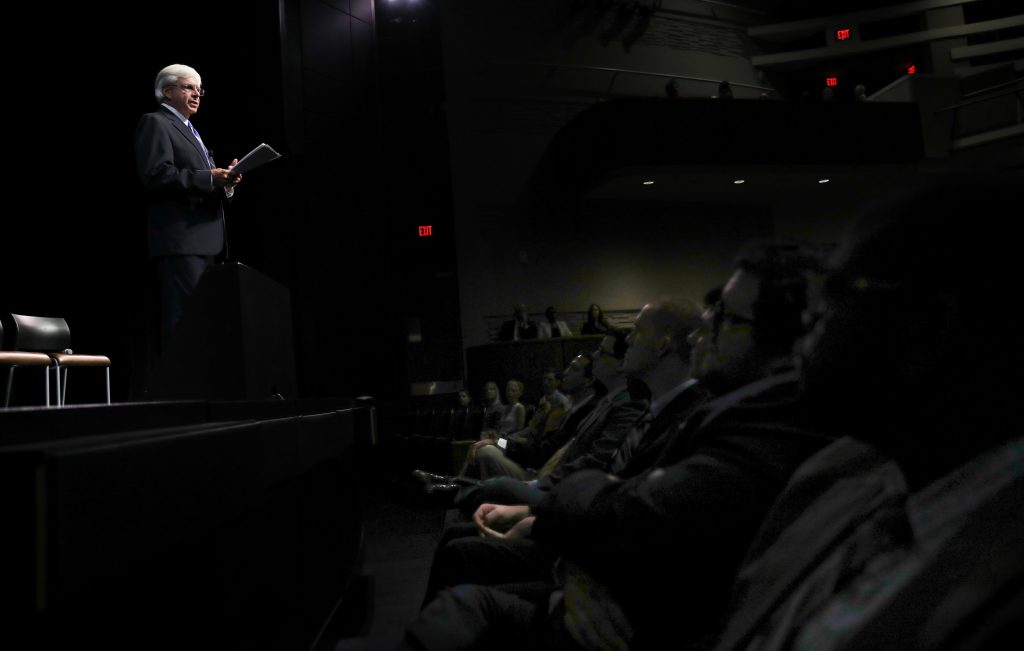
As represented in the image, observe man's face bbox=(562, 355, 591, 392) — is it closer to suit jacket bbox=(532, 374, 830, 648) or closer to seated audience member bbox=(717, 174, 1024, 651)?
suit jacket bbox=(532, 374, 830, 648)

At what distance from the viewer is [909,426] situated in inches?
24.0

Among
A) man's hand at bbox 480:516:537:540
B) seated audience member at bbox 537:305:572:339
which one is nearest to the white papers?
man's hand at bbox 480:516:537:540

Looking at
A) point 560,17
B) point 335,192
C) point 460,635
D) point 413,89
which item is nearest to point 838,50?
point 560,17

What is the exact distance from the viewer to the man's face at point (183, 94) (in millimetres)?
2299

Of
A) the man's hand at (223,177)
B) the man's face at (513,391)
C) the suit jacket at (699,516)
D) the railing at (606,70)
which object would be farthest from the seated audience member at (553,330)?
the suit jacket at (699,516)

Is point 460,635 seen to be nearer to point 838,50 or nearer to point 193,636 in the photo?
point 193,636

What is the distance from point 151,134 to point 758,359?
1861 mm

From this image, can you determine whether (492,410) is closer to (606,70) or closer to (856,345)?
(856,345)

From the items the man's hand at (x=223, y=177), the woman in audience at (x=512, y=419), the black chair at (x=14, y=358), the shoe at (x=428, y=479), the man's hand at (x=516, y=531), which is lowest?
the woman in audience at (x=512, y=419)

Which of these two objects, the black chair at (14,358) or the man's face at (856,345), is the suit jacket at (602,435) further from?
the black chair at (14,358)

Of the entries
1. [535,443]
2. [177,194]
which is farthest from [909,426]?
[535,443]

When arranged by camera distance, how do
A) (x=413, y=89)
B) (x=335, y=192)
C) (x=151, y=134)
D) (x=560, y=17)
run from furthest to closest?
(x=560, y=17), (x=413, y=89), (x=335, y=192), (x=151, y=134)

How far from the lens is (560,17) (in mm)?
10453

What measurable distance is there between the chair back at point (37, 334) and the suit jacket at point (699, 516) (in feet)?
11.9
